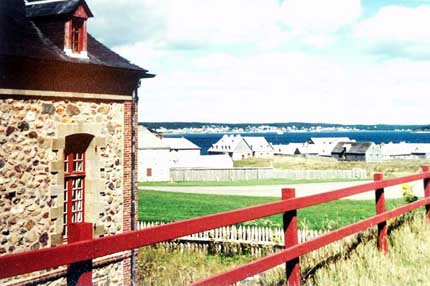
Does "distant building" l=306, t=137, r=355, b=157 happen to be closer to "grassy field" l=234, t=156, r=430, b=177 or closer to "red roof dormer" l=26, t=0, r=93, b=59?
"grassy field" l=234, t=156, r=430, b=177

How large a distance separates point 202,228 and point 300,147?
117339mm

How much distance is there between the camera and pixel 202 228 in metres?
3.68

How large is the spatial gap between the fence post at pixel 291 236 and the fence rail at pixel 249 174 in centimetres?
5283

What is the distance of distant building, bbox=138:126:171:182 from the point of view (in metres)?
52.9

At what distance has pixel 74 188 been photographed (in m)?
11.5

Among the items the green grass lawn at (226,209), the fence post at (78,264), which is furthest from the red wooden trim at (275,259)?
the green grass lawn at (226,209)

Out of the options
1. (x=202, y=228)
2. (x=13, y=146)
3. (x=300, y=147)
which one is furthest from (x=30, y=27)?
(x=300, y=147)

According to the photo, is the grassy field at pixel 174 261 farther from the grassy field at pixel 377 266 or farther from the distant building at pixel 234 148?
the distant building at pixel 234 148

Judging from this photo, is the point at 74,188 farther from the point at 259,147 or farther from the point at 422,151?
the point at 422,151

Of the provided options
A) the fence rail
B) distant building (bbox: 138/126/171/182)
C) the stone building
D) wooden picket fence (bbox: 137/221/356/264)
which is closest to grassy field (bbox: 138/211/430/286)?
the stone building

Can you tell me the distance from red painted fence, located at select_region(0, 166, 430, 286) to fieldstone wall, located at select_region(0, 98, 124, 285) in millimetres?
6563

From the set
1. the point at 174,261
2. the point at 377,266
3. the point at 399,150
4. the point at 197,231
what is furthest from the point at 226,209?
the point at 399,150

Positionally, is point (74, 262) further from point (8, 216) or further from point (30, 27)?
point (30, 27)

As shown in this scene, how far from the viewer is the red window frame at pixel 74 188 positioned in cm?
1124
